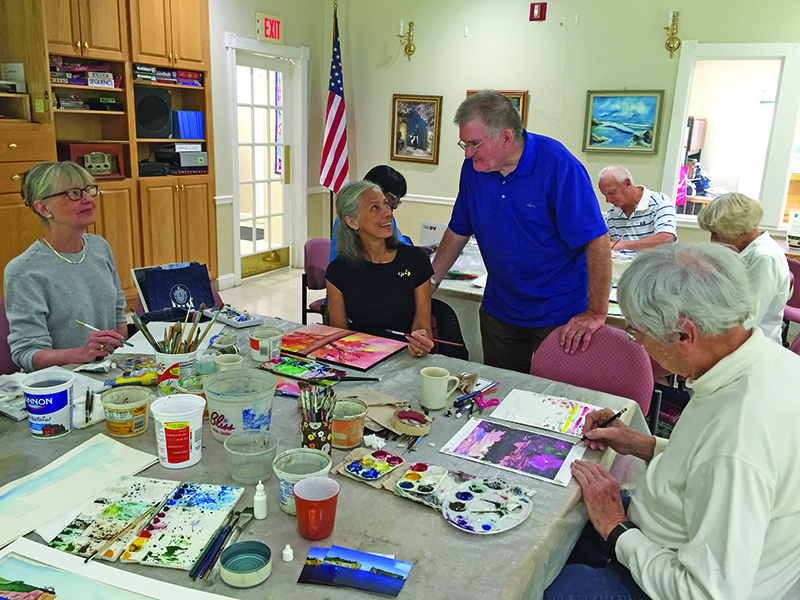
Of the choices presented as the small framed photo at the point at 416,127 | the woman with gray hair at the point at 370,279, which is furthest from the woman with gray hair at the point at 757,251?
the small framed photo at the point at 416,127

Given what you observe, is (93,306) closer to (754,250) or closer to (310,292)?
(754,250)

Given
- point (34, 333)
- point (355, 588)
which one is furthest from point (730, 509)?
point (34, 333)

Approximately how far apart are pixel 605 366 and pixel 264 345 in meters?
1.13

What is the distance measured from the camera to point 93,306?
7.47ft

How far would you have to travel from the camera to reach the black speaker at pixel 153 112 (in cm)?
507

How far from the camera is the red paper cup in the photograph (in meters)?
1.14

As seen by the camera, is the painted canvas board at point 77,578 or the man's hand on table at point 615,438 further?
the man's hand on table at point 615,438

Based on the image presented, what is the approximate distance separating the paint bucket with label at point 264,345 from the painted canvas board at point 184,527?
752mm

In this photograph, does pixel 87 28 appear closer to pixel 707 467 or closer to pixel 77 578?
pixel 77 578

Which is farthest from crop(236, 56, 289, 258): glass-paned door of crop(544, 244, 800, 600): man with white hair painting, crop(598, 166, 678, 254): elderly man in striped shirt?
crop(544, 244, 800, 600): man with white hair painting

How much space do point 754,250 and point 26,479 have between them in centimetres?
311

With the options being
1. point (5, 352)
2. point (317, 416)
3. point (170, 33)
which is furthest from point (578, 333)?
point (170, 33)

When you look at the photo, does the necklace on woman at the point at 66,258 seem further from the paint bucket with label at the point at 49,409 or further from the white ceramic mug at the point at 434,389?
the white ceramic mug at the point at 434,389

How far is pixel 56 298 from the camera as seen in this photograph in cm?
215
